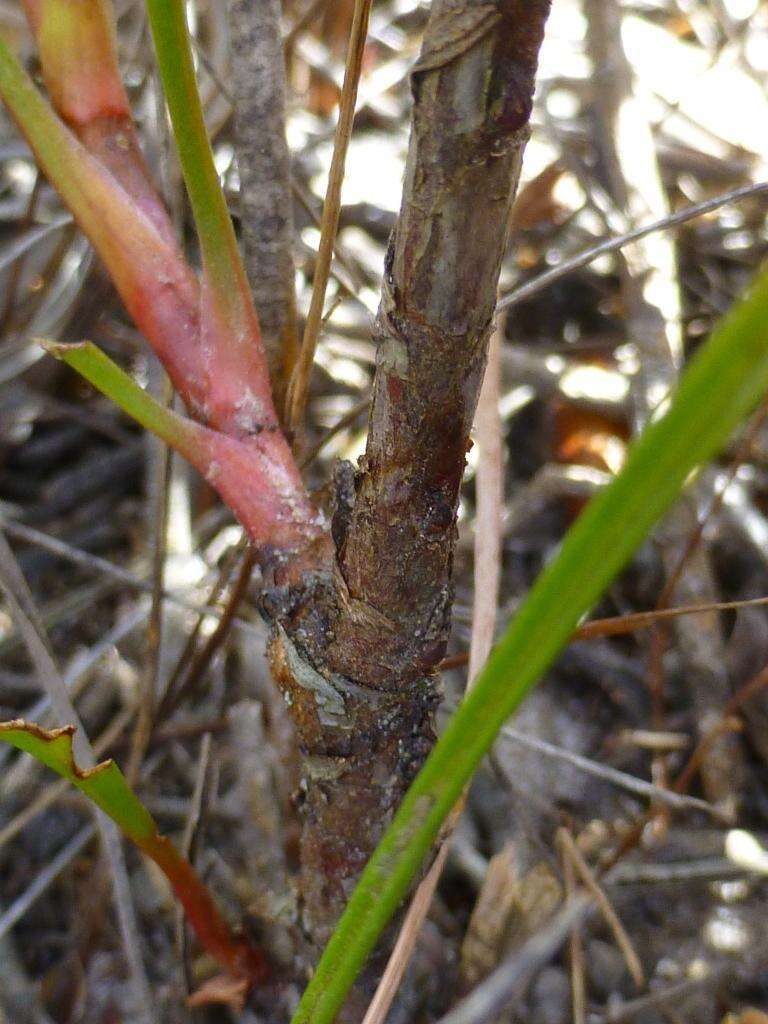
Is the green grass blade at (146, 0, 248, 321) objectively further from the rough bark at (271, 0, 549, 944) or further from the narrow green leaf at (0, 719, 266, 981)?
the narrow green leaf at (0, 719, 266, 981)

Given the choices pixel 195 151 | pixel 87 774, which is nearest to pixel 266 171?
pixel 195 151

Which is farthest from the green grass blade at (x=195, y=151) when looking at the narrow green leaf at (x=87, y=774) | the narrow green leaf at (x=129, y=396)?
the narrow green leaf at (x=87, y=774)

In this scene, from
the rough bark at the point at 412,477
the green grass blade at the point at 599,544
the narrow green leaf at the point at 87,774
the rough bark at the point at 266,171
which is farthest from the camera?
the rough bark at the point at 266,171

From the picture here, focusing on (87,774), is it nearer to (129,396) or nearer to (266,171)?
(129,396)

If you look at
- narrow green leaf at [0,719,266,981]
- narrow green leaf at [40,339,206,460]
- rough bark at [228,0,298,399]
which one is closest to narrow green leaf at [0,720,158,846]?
narrow green leaf at [0,719,266,981]

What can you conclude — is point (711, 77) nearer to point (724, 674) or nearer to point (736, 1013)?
point (724, 674)

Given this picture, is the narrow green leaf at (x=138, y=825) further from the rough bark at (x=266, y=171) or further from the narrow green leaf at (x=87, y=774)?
the rough bark at (x=266, y=171)

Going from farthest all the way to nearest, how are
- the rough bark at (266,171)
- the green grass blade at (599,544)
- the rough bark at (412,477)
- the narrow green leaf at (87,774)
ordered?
the rough bark at (266,171)
the narrow green leaf at (87,774)
the rough bark at (412,477)
the green grass blade at (599,544)

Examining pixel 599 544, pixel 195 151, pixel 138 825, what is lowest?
pixel 138 825
